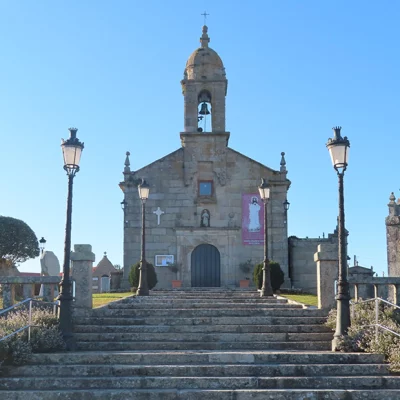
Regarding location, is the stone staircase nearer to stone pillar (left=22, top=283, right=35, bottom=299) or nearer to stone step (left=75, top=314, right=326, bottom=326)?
stone step (left=75, top=314, right=326, bottom=326)

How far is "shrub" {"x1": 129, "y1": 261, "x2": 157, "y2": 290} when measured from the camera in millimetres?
23391

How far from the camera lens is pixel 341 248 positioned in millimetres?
10656

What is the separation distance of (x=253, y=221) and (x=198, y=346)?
16.3 meters

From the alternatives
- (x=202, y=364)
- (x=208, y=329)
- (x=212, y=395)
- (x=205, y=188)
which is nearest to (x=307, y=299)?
→ (x=208, y=329)

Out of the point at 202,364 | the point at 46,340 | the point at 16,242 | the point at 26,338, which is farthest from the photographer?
the point at 16,242

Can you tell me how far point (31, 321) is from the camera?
33.7 ft

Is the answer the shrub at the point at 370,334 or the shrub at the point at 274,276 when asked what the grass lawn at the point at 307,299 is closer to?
the shrub at the point at 274,276

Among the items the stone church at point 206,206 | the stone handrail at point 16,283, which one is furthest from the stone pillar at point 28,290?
the stone church at point 206,206

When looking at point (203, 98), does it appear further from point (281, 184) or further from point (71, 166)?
point (71, 166)

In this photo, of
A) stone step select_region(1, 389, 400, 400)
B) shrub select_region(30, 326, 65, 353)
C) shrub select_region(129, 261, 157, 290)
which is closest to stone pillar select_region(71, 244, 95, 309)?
shrub select_region(30, 326, 65, 353)

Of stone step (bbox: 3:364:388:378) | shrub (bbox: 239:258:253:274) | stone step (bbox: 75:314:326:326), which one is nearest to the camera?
stone step (bbox: 3:364:388:378)

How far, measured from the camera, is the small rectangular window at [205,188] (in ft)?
88.4

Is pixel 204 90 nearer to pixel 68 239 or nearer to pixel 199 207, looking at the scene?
pixel 199 207

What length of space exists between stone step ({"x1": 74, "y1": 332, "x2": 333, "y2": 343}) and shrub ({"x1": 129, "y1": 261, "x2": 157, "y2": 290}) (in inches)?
484
